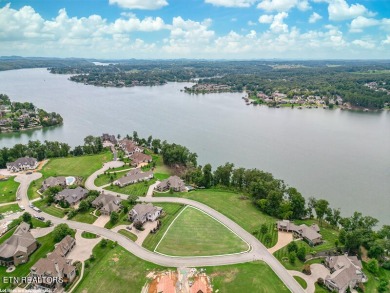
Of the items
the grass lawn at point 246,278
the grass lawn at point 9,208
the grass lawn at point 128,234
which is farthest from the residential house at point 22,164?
the grass lawn at point 246,278

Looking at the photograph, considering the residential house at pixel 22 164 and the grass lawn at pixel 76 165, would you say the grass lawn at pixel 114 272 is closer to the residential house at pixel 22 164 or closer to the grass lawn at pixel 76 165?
the grass lawn at pixel 76 165

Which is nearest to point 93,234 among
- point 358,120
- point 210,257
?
point 210,257

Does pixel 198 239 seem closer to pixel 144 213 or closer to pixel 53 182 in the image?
pixel 144 213

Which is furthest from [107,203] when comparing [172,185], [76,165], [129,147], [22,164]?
[129,147]

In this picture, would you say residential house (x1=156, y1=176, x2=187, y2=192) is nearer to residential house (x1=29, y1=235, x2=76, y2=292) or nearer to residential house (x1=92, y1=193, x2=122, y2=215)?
residential house (x1=92, y1=193, x2=122, y2=215)

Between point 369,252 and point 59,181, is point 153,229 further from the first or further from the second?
point 369,252
